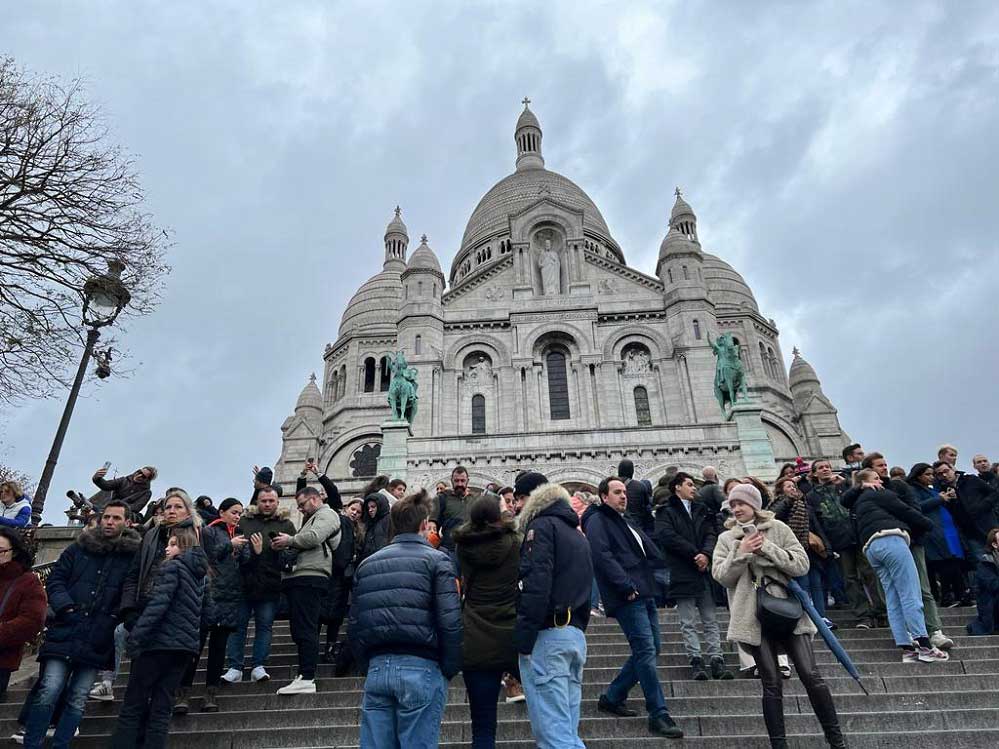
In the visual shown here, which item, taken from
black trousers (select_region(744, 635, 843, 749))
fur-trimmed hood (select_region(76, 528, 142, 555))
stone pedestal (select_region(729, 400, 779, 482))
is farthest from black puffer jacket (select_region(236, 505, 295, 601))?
stone pedestal (select_region(729, 400, 779, 482))

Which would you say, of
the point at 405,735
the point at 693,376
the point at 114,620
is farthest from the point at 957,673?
the point at 693,376

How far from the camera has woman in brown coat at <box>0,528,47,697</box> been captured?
19.1 ft

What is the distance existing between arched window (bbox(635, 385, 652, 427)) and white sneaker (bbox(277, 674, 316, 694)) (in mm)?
19693

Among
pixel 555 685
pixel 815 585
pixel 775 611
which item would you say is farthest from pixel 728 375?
pixel 555 685

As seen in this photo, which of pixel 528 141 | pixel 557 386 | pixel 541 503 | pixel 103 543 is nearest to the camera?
pixel 541 503

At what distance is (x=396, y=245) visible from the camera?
45938 millimetres

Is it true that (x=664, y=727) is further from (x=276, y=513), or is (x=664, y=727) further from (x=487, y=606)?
(x=276, y=513)

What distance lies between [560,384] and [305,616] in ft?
65.6

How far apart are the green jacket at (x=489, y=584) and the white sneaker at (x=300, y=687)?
2784mm

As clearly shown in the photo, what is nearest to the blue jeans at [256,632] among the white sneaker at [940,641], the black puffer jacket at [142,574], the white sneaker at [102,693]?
the white sneaker at [102,693]

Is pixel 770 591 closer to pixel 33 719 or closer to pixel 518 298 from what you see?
pixel 33 719

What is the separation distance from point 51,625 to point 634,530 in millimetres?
4756

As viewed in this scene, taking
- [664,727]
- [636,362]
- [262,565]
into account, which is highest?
[636,362]

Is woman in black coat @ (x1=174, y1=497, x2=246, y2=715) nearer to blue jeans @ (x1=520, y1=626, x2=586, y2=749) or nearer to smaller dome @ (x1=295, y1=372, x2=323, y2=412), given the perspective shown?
blue jeans @ (x1=520, y1=626, x2=586, y2=749)
